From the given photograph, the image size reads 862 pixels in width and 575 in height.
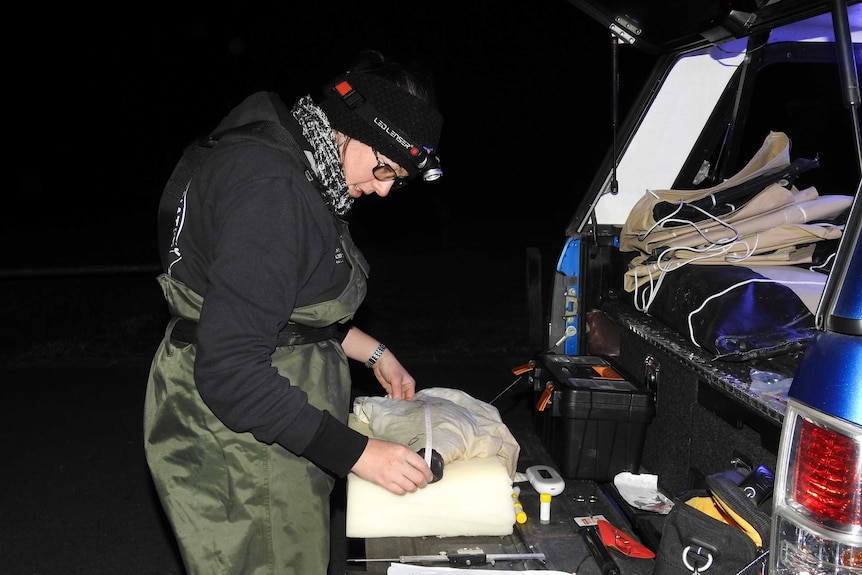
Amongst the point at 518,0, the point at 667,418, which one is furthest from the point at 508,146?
the point at 667,418

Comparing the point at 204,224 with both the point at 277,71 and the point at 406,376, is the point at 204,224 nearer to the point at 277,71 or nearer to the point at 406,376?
the point at 406,376

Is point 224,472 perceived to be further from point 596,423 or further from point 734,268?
point 734,268

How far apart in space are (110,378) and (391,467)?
245 inches

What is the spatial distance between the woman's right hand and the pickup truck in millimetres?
918

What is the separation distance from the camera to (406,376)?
2.92 m

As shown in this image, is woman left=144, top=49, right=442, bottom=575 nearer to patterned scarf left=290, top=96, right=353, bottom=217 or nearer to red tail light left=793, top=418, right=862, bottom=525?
patterned scarf left=290, top=96, right=353, bottom=217

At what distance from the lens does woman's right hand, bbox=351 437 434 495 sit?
2.06 m

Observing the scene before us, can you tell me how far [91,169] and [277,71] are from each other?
974 cm

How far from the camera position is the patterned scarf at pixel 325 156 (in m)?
2.06

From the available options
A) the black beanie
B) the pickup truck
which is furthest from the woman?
the pickup truck

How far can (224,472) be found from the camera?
2088 mm

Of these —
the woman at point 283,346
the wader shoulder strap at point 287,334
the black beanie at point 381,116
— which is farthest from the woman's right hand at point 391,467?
the black beanie at point 381,116

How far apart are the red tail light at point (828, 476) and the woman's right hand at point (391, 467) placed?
965 mm

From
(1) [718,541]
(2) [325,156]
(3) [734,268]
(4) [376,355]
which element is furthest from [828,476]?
(4) [376,355]
